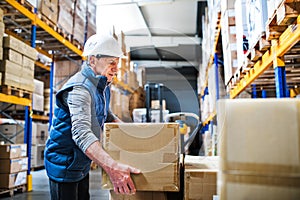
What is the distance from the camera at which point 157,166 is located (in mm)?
1664

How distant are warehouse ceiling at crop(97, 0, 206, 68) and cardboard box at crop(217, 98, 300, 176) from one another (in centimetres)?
703

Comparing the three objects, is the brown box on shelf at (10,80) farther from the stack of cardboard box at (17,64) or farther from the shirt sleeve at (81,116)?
the shirt sleeve at (81,116)

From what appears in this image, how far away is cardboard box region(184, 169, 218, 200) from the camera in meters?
1.74

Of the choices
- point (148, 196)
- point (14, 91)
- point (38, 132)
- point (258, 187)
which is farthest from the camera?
point (38, 132)

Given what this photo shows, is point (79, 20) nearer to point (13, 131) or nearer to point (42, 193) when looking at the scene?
point (13, 131)

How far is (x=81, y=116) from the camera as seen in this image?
5.95 feet

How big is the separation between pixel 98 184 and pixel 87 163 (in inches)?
154

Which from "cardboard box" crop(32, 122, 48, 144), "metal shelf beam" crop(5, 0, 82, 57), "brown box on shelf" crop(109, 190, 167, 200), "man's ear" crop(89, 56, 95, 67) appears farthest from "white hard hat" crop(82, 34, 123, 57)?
"cardboard box" crop(32, 122, 48, 144)

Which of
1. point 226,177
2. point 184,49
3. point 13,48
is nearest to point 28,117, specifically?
point 13,48

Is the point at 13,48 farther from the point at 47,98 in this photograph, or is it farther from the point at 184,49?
the point at 184,49

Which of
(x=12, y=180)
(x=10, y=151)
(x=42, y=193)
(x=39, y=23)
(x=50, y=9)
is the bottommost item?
(x=42, y=193)

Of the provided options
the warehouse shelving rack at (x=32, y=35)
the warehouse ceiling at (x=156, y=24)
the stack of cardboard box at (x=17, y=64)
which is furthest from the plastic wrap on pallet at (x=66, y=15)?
the stack of cardboard box at (x=17, y=64)

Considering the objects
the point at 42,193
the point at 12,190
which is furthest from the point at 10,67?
the point at 42,193

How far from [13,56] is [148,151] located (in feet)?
12.7
